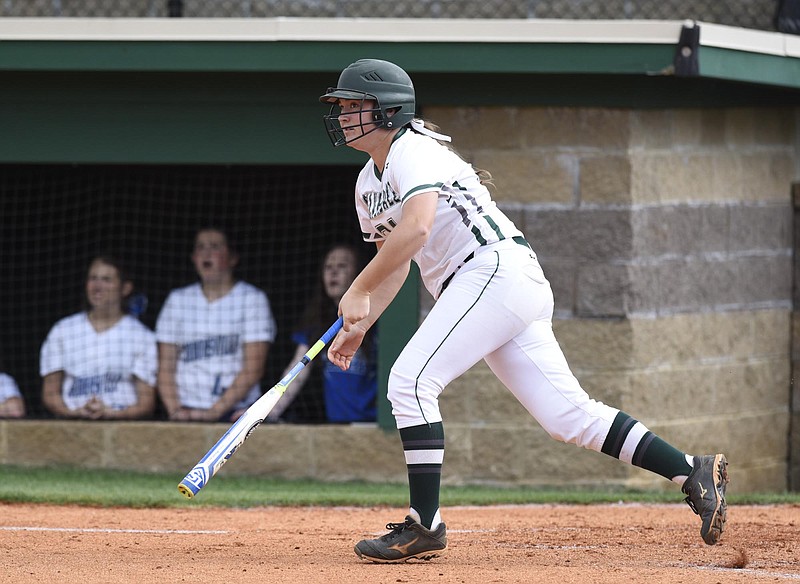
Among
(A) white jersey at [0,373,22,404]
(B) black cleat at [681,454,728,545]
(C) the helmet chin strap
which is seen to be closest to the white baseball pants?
(B) black cleat at [681,454,728,545]

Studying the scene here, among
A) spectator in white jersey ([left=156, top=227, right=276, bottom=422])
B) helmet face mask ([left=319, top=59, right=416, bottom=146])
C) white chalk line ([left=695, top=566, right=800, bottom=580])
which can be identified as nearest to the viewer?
white chalk line ([left=695, top=566, right=800, bottom=580])

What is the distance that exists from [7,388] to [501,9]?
4.43 m

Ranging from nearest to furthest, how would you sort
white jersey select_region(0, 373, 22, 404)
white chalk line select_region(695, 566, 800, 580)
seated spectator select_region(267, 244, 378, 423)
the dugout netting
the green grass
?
white chalk line select_region(695, 566, 800, 580), the green grass, seated spectator select_region(267, 244, 378, 423), white jersey select_region(0, 373, 22, 404), the dugout netting

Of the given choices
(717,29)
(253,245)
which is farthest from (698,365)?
(253,245)

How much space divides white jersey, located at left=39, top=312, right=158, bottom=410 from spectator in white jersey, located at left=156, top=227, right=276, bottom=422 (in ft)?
0.43

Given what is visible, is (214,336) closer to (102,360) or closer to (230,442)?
(102,360)

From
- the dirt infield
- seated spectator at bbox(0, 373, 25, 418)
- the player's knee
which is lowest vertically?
the dirt infield

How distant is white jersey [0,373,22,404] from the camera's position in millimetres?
8672

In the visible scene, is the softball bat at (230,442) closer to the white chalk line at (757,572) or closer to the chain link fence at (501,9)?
the white chalk line at (757,572)

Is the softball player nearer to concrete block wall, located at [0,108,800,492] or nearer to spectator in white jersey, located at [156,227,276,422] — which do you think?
concrete block wall, located at [0,108,800,492]

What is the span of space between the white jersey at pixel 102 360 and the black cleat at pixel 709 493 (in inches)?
196

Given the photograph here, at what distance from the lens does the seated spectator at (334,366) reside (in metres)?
8.20

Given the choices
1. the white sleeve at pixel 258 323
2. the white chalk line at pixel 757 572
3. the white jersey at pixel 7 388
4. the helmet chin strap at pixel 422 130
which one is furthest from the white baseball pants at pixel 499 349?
the white jersey at pixel 7 388

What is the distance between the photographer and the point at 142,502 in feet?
21.6
